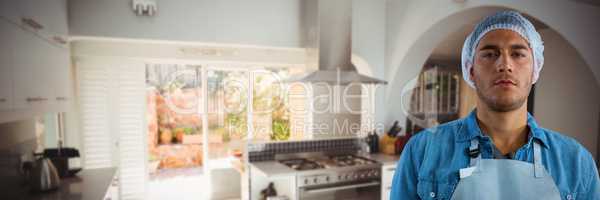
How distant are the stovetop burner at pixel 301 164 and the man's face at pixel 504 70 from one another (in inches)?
62.5

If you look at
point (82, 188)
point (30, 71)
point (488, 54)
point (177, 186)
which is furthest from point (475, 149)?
point (177, 186)

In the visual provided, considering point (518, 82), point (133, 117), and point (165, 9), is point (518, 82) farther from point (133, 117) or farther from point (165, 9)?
point (133, 117)

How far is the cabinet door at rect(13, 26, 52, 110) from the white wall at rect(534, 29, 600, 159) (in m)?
2.85

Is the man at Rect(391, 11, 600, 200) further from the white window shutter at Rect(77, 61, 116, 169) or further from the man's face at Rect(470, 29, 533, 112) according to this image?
the white window shutter at Rect(77, 61, 116, 169)

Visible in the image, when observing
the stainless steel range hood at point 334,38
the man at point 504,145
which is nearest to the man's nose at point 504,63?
the man at point 504,145

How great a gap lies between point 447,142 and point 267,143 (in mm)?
1743

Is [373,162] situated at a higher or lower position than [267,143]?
lower

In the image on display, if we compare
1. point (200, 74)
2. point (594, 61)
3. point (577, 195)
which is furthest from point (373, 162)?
point (200, 74)

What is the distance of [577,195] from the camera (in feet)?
2.46

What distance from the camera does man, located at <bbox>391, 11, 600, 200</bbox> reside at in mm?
747

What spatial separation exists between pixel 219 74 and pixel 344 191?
1.74m

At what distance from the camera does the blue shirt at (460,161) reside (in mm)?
753

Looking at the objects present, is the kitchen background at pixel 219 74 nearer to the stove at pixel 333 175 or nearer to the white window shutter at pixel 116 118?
the white window shutter at pixel 116 118

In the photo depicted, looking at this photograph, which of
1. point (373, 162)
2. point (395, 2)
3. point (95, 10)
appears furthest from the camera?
point (395, 2)
